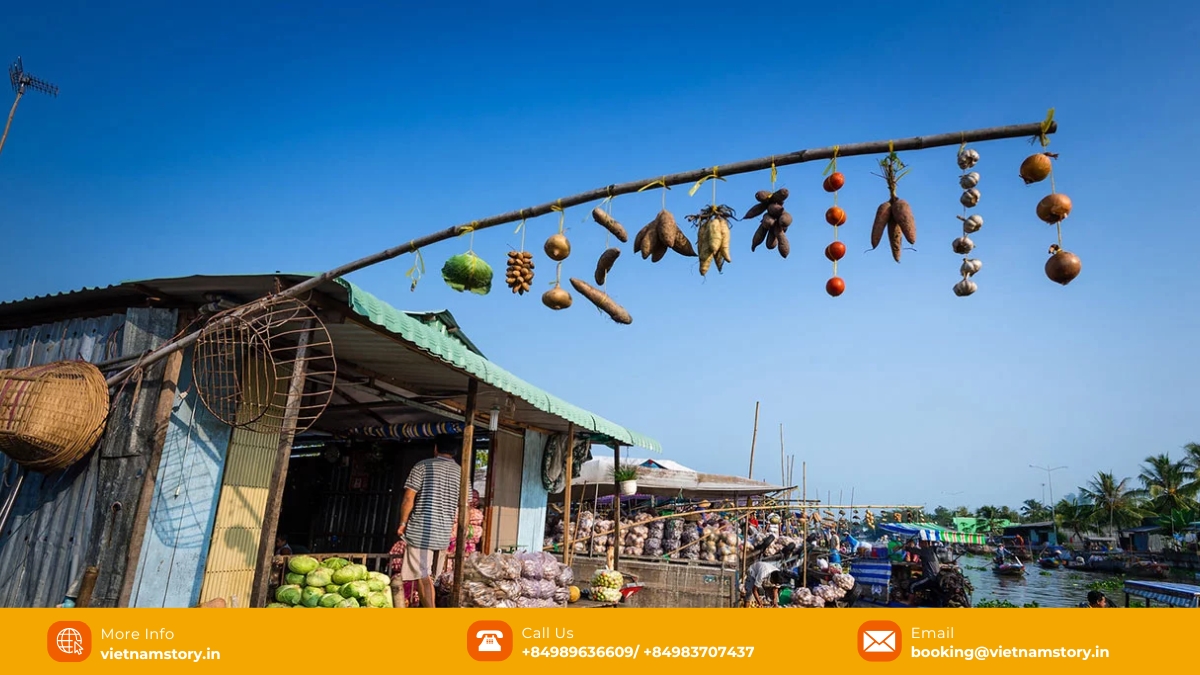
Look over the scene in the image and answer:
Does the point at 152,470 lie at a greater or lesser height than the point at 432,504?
greater

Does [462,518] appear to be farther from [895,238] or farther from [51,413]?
[895,238]

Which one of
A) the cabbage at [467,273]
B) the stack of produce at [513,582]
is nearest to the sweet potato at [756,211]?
the cabbage at [467,273]

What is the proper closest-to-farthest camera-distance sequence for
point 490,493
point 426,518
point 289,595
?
point 289,595
point 426,518
point 490,493

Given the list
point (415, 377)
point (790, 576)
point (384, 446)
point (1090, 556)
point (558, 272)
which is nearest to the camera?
point (558, 272)

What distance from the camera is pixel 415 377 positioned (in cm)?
793

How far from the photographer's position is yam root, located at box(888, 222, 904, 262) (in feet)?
10.2

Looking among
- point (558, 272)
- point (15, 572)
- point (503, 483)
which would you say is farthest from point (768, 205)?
point (503, 483)

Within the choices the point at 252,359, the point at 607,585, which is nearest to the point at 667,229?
the point at 252,359

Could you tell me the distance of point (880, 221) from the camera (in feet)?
10.2
